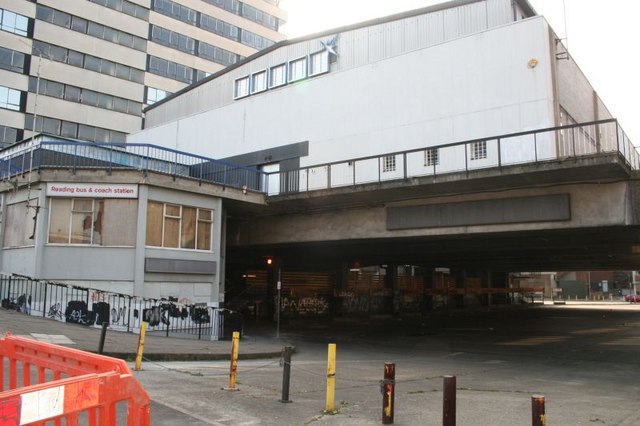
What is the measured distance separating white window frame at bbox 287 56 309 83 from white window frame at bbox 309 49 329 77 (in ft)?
0.92

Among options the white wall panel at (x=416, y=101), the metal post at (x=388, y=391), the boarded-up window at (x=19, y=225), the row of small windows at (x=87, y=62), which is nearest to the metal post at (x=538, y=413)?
the metal post at (x=388, y=391)

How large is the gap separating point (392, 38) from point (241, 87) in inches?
415

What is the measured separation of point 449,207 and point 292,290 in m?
20.3

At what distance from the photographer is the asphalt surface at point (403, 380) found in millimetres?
8211

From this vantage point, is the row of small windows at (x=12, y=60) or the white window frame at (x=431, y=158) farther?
the row of small windows at (x=12, y=60)

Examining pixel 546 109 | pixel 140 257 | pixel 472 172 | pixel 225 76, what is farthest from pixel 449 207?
pixel 225 76

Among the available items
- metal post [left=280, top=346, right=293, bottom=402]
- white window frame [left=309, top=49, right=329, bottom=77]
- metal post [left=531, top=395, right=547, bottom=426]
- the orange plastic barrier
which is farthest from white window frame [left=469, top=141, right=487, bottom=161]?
the orange plastic barrier

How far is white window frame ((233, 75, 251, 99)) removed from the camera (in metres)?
31.5

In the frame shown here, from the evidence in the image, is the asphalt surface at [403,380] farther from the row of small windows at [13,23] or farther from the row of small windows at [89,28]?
the row of small windows at [89,28]

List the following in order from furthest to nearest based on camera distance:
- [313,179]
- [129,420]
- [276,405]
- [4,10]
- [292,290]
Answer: [4,10]
[292,290]
[313,179]
[276,405]
[129,420]

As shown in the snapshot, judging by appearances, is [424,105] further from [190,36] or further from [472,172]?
[190,36]

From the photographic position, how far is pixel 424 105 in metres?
22.4

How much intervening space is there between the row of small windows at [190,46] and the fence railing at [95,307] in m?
44.9

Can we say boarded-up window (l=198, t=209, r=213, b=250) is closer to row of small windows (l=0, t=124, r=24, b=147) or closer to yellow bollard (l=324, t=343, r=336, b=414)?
yellow bollard (l=324, t=343, r=336, b=414)
